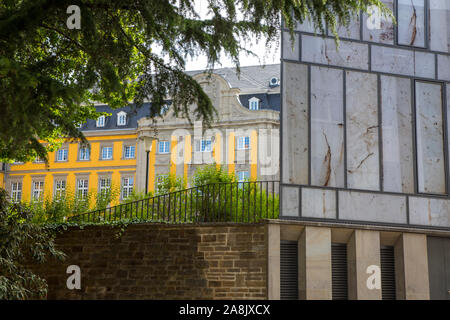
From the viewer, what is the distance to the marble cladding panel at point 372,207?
14008 millimetres

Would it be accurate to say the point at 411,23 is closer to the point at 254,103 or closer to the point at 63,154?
the point at 254,103

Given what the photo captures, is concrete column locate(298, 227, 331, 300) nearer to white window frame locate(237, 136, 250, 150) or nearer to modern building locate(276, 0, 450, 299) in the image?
modern building locate(276, 0, 450, 299)

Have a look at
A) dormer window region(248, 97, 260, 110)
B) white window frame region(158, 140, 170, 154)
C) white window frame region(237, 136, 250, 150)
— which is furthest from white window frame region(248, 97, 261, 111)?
white window frame region(158, 140, 170, 154)

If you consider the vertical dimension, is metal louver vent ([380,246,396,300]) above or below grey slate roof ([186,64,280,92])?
below

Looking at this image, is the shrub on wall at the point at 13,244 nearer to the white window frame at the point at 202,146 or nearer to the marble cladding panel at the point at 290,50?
the marble cladding panel at the point at 290,50

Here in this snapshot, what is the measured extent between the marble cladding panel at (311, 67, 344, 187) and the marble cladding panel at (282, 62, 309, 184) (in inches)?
7.4

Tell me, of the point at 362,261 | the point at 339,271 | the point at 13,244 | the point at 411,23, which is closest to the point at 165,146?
the point at 411,23

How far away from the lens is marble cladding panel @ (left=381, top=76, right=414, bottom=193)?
1445cm

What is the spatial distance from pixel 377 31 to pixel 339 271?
5641mm

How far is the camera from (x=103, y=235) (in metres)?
14.2
